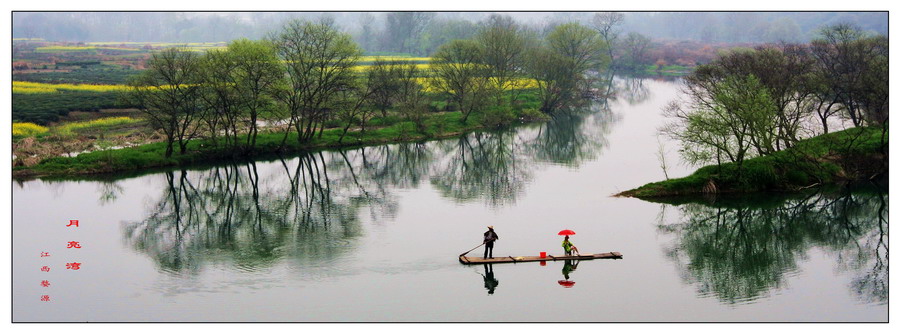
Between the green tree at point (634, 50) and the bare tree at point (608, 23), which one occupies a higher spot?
the bare tree at point (608, 23)

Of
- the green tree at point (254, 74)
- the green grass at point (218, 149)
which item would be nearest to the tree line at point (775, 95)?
the green grass at point (218, 149)

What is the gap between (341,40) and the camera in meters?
63.0

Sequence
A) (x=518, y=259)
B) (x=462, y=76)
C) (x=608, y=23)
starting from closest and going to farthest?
1. (x=518, y=259)
2. (x=462, y=76)
3. (x=608, y=23)

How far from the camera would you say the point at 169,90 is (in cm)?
5581

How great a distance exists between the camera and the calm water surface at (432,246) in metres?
28.1

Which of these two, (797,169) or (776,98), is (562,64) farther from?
(797,169)

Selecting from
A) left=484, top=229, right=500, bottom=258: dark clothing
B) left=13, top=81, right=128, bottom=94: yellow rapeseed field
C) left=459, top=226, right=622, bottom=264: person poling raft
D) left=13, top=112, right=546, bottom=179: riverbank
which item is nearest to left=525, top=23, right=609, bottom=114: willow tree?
left=13, top=112, right=546, bottom=179: riverbank

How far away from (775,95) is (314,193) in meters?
28.8

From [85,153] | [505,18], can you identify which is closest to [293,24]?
[85,153]

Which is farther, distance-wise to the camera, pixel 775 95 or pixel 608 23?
pixel 608 23

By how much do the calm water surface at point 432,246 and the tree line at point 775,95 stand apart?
3.67 m

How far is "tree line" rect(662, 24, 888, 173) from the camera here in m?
46.9

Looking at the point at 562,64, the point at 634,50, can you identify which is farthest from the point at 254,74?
the point at 634,50

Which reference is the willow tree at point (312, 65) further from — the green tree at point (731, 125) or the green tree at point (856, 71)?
the green tree at point (856, 71)
